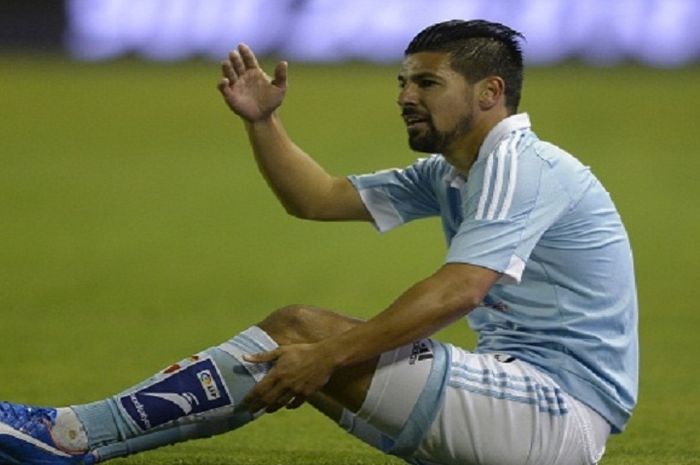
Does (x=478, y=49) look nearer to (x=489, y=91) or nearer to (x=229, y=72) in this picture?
(x=489, y=91)

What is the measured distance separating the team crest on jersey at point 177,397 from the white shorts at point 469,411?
365 millimetres

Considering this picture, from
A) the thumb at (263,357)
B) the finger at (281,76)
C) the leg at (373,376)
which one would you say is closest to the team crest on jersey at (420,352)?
the leg at (373,376)

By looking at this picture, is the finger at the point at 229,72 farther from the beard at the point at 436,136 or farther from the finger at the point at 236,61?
the beard at the point at 436,136

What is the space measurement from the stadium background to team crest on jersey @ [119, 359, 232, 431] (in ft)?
2.77

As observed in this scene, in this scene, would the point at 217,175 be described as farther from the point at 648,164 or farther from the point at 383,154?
the point at 648,164

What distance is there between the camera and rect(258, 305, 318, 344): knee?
3869 mm

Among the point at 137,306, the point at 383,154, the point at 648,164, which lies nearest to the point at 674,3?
the point at 648,164

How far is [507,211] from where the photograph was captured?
3863mm

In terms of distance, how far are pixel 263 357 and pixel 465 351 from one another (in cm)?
55

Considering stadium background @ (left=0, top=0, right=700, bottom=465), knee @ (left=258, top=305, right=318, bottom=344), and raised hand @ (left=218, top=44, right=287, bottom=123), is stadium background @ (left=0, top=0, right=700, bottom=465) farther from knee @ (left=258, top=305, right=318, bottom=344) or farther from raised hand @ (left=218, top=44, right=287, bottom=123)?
raised hand @ (left=218, top=44, right=287, bottom=123)

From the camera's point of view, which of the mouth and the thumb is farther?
the mouth

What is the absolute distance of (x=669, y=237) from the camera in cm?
1063

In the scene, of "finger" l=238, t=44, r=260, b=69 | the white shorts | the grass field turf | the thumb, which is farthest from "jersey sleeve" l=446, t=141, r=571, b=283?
the grass field turf

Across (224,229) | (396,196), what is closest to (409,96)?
(396,196)
